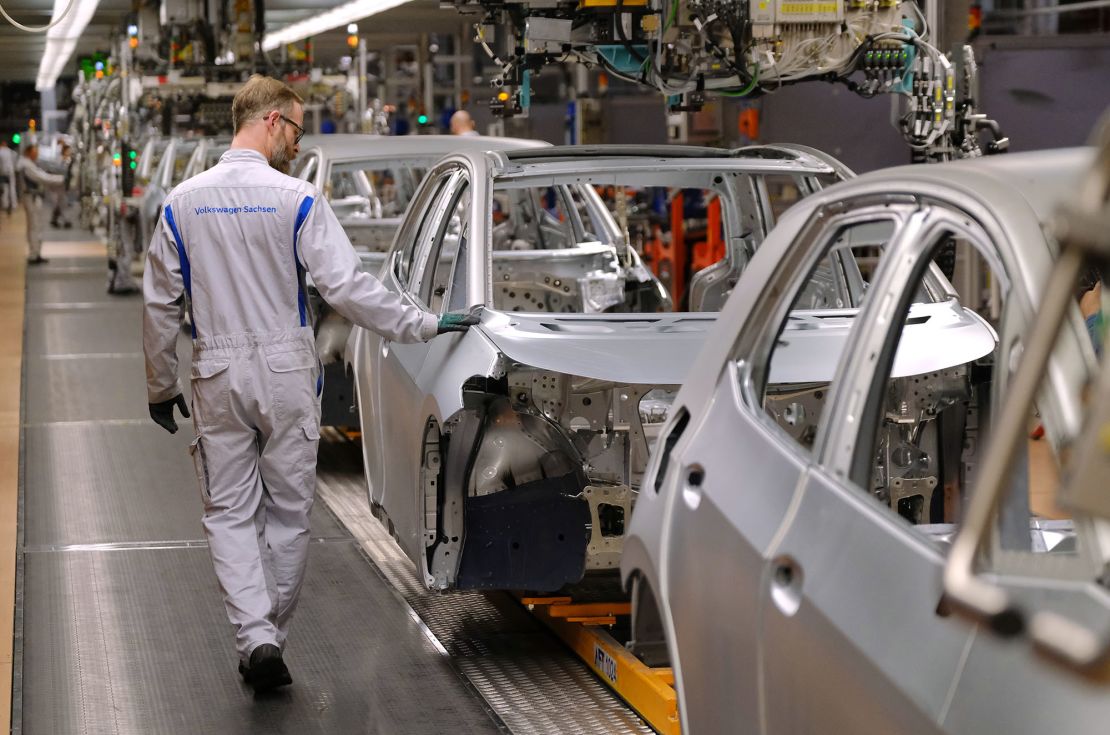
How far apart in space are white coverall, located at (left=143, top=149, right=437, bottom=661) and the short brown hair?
0.13 meters

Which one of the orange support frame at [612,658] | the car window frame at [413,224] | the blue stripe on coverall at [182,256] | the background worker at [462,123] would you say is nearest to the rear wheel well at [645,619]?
the orange support frame at [612,658]

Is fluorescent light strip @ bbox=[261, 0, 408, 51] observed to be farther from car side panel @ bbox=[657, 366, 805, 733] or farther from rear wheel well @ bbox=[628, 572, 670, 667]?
car side panel @ bbox=[657, 366, 805, 733]

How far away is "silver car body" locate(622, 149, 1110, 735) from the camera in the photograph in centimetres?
196

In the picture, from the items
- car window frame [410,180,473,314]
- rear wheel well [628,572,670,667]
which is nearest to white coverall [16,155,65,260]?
car window frame [410,180,473,314]

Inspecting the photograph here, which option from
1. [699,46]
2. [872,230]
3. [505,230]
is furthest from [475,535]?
[505,230]

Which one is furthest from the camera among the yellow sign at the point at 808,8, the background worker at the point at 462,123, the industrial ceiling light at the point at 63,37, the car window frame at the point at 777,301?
the industrial ceiling light at the point at 63,37

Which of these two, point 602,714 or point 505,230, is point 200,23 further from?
point 602,714

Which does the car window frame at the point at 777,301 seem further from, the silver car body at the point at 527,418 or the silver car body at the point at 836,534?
the silver car body at the point at 527,418

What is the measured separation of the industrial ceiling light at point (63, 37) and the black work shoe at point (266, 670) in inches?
312

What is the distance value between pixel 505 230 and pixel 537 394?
12.4ft

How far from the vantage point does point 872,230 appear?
16.2ft

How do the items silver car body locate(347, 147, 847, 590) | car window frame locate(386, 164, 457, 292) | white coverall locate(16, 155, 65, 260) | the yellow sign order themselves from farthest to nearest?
white coverall locate(16, 155, 65, 260), the yellow sign, car window frame locate(386, 164, 457, 292), silver car body locate(347, 147, 847, 590)

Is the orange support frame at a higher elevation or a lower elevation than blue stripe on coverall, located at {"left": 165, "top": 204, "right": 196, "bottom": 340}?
lower

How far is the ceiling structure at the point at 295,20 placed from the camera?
24.1 m
